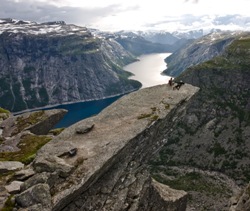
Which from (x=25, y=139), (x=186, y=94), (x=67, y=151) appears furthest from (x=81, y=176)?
(x=186, y=94)

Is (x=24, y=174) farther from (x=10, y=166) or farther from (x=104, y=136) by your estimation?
(x=104, y=136)

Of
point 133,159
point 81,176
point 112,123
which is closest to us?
point 81,176

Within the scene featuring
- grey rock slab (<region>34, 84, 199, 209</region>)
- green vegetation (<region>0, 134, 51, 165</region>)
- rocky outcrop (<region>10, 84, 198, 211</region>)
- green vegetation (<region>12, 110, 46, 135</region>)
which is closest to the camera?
rocky outcrop (<region>10, 84, 198, 211</region>)

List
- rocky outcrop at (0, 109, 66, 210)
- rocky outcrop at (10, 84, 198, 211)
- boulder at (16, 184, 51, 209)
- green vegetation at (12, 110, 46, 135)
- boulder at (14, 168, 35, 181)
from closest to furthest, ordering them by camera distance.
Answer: boulder at (16, 184, 51, 209)
rocky outcrop at (0, 109, 66, 210)
rocky outcrop at (10, 84, 198, 211)
boulder at (14, 168, 35, 181)
green vegetation at (12, 110, 46, 135)

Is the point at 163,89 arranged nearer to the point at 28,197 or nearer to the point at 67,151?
the point at 67,151

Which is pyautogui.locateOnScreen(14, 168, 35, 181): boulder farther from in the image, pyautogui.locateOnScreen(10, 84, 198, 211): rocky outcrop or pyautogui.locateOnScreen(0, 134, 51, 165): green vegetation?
pyautogui.locateOnScreen(0, 134, 51, 165): green vegetation

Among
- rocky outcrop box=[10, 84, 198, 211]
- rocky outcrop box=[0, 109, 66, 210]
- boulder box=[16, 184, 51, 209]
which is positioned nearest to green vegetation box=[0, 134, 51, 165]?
rocky outcrop box=[0, 109, 66, 210]
